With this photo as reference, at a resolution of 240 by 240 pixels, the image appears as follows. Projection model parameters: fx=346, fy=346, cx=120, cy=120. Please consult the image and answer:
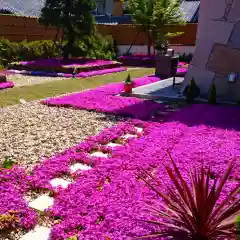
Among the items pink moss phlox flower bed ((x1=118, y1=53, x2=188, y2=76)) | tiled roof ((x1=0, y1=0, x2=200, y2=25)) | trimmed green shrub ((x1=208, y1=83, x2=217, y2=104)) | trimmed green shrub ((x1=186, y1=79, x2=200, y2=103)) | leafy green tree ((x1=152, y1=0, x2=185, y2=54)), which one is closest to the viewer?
trimmed green shrub ((x1=208, y1=83, x2=217, y2=104))

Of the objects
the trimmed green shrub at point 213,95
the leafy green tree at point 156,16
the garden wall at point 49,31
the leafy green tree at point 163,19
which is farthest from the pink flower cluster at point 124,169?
the leafy green tree at point 156,16

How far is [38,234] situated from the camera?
454 cm

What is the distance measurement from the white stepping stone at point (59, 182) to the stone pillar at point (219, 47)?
31.2ft

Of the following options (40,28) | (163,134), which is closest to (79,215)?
(163,134)

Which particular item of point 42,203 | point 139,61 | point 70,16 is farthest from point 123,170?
point 139,61

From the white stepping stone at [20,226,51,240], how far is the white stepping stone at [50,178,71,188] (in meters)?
1.35

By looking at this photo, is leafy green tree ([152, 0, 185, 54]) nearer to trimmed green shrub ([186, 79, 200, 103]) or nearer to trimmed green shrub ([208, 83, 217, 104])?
trimmed green shrub ([186, 79, 200, 103])

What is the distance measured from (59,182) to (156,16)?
1079 inches

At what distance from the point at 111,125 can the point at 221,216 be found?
6903 millimetres

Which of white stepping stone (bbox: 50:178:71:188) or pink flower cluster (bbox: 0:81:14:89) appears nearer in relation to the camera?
white stepping stone (bbox: 50:178:71:188)

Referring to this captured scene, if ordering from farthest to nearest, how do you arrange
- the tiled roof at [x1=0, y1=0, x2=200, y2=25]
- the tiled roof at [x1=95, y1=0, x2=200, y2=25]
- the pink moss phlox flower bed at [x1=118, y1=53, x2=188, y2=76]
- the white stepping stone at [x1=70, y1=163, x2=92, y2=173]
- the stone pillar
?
the tiled roof at [x1=95, y1=0, x2=200, y2=25] → the tiled roof at [x1=0, y1=0, x2=200, y2=25] → the pink moss phlox flower bed at [x1=118, y1=53, x2=188, y2=76] → the stone pillar → the white stepping stone at [x1=70, y1=163, x2=92, y2=173]

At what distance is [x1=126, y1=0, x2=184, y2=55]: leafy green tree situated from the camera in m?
31.3

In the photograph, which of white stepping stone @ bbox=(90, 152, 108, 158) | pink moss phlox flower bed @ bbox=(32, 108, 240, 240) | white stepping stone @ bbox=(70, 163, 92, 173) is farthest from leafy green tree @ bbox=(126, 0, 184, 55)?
white stepping stone @ bbox=(70, 163, 92, 173)

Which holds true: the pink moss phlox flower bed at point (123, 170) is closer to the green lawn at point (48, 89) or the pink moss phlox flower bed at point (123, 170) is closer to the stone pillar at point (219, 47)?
the stone pillar at point (219, 47)
